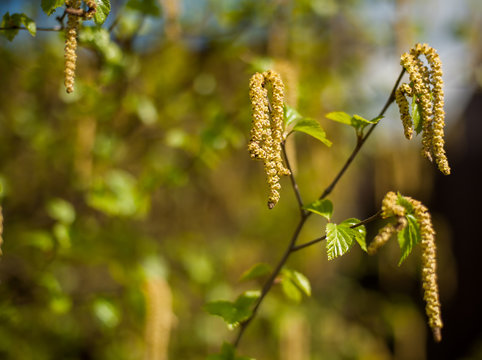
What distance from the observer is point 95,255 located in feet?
5.48

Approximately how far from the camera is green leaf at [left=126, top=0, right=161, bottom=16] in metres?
1.26

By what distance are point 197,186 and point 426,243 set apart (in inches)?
95.5

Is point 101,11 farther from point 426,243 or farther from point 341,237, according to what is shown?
point 426,243

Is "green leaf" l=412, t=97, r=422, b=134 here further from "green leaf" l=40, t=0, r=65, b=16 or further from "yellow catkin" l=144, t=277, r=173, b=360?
"yellow catkin" l=144, t=277, r=173, b=360

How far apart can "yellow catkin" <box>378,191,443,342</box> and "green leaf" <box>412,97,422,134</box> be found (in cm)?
13

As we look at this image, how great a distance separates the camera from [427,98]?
2.43 feet

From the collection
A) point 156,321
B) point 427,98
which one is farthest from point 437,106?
point 156,321

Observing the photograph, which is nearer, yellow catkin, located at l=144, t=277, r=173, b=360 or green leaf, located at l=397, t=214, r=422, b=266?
green leaf, located at l=397, t=214, r=422, b=266

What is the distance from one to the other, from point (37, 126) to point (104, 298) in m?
1.00

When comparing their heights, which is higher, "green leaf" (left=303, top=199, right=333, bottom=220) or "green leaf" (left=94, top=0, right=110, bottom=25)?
"green leaf" (left=94, top=0, right=110, bottom=25)

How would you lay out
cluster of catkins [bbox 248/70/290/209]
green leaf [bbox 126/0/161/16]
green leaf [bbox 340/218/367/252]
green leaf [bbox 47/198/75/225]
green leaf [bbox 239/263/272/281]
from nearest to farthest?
cluster of catkins [bbox 248/70/290/209] < green leaf [bbox 340/218/367/252] < green leaf [bbox 239/263/272/281] < green leaf [bbox 126/0/161/16] < green leaf [bbox 47/198/75/225]

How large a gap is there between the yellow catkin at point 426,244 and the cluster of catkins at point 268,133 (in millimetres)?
209

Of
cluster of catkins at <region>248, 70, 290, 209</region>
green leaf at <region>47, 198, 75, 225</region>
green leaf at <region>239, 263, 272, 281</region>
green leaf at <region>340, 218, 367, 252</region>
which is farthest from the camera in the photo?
green leaf at <region>47, 198, 75, 225</region>

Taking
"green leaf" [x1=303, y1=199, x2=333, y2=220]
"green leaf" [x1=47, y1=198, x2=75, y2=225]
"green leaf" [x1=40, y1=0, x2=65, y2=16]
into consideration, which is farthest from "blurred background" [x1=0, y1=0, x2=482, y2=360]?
"green leaf" [x1=303, y1=199, x2=333, y2=220]
